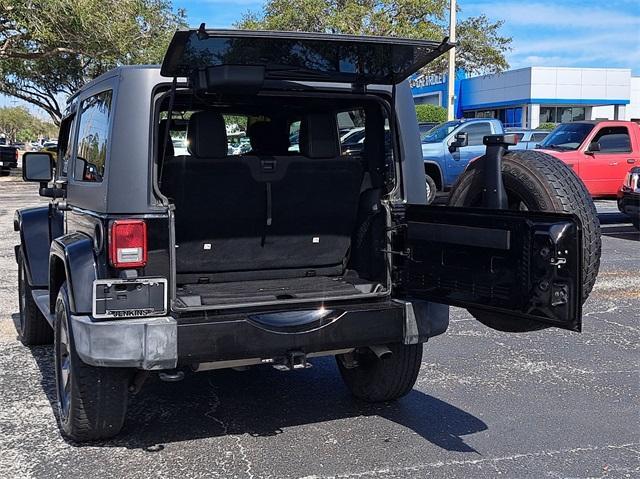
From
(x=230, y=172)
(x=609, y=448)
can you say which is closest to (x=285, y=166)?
(x=230, y=172)

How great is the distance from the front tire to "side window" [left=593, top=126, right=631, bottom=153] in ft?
42.1

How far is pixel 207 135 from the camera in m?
4.18

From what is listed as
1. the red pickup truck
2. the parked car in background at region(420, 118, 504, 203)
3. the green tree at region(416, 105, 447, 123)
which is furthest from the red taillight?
the green tree at region(416, 105, 447, 123)

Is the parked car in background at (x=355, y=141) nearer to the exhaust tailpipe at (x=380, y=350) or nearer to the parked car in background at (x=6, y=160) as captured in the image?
the exhaust tailpipe at (x=380, y=350)

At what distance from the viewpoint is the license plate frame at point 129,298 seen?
11.7 ft

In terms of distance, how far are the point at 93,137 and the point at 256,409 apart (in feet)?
6.22

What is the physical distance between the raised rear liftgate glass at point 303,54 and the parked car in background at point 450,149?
37.0 ft

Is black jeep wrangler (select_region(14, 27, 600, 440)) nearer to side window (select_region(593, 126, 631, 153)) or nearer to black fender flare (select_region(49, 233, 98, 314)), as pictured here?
black fender flare (select_region(49, 233, 98, 314))

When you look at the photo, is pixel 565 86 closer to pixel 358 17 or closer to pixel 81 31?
pixel 358 17

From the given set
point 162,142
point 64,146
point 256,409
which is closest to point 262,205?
point 162,142

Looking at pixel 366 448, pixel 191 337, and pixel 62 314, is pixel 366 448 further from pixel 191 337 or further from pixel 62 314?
pixel 62 314

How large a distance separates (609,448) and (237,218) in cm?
242

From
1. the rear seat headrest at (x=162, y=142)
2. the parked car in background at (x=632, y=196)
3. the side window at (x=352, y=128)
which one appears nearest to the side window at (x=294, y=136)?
the side window at (x=352, y=128)

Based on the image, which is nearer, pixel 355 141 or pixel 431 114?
pixel 355 141
